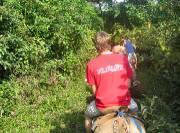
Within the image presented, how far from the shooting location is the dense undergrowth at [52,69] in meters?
9.19

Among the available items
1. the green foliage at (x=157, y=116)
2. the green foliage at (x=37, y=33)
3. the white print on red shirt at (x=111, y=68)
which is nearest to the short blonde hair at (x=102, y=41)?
the white print on red shirt at (x=111, y=68)

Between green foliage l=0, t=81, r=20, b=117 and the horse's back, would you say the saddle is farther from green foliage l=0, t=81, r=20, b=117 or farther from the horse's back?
green foliage l=0, t=81, r=20, b=117

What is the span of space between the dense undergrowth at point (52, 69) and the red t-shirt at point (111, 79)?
1.69 m

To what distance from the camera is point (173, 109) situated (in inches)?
308

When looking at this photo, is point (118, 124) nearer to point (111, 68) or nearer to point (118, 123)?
point (118, 123)

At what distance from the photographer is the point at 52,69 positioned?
11.4 meters

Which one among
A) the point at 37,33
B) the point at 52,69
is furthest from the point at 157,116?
the point at 37,33

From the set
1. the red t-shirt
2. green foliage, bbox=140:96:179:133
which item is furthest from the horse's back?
green foliage, bbox=140:96:179:133

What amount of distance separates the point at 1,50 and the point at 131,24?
37.1 ft

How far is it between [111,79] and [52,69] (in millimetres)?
5832

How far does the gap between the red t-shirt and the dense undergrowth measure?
1.69 metres

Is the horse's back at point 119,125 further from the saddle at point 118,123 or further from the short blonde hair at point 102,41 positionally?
the short blonde hair at point 102,41

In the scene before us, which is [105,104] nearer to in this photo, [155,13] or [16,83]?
[16,83]

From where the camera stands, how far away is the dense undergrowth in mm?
9188
